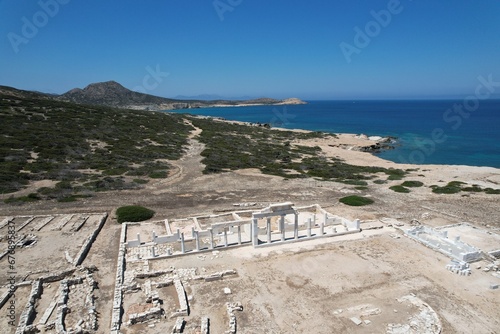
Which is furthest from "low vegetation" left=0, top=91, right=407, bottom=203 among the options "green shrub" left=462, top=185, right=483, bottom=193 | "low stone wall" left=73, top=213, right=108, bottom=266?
"green shrub" left=462, top=185, right=483, bottom=193

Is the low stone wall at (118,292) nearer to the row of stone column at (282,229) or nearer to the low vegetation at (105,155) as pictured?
the row of stone column at (282,229)

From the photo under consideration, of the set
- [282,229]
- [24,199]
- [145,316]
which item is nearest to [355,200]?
[282,229]

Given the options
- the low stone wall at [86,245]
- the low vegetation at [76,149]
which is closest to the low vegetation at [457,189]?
the low vegetation at [76,149]

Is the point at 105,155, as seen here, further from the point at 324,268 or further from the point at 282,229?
the point at 324,268

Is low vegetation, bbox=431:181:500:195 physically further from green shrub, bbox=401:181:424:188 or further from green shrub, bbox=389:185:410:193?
green shrub, bbox=389:185:410:193

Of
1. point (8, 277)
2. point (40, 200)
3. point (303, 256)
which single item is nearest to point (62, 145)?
point (40, 200)
